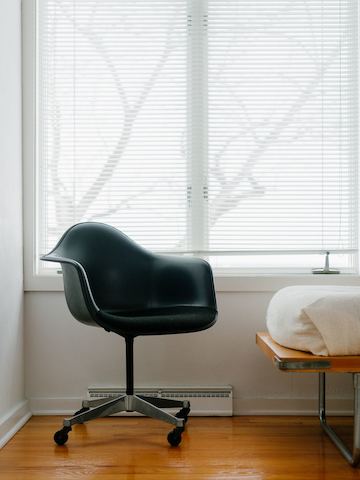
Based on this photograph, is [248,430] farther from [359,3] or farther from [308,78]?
[359,3]

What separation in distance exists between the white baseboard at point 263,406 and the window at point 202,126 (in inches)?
28.9

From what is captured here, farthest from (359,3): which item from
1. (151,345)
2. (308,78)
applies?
(151,345)

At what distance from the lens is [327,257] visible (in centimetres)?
323

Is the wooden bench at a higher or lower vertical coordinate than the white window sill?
lower

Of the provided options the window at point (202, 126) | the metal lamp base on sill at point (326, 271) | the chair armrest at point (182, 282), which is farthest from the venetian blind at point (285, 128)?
the chair armrest at point (182, 282)

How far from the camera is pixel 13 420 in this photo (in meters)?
2.87

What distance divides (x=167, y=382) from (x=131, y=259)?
0.73 m

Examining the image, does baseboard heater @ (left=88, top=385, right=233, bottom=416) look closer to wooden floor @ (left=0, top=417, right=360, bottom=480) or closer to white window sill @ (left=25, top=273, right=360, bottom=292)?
wooden floor @ (left=0, top=417, right=360, bottom=480)

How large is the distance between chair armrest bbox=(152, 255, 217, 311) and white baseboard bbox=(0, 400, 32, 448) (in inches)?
34.6

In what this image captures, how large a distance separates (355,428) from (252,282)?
1.07 meters

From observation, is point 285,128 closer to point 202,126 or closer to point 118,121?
point 202,126

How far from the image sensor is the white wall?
319cm

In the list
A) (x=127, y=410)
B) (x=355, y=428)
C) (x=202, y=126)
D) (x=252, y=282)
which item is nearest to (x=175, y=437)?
(x=127, y=410)

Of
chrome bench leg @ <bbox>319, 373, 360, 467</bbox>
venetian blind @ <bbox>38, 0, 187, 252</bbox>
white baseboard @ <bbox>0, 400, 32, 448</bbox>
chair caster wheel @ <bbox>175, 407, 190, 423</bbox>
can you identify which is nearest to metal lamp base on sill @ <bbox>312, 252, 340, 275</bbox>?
chrome bench leg @ <bbox>319, 373, 360, 467</bbox>
